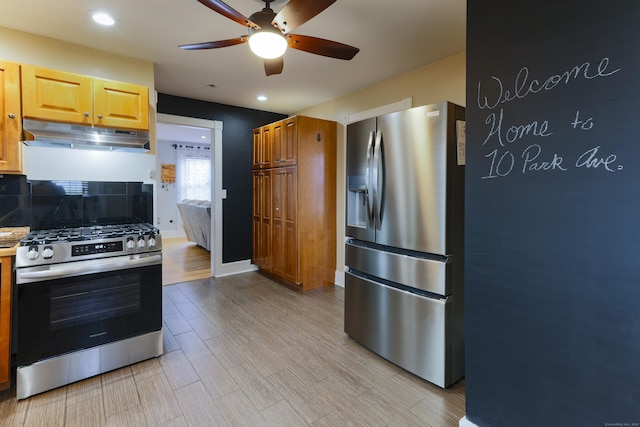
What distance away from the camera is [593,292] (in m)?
1.15

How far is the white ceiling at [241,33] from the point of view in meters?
2.07

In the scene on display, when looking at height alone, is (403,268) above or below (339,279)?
above

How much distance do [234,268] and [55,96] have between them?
298cm

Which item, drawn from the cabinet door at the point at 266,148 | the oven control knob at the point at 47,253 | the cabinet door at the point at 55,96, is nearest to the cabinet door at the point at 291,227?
the cabinet door at the point at 266,148

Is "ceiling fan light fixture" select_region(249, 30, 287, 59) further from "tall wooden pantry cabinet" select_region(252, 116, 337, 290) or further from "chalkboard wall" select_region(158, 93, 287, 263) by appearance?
"chalkboard wall" select_region(158, 93, 287, 263)

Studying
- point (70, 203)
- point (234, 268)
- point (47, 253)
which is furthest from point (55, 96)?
point (234, 268)

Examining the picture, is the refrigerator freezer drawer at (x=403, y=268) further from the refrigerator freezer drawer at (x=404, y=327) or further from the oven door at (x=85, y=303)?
the oven door at (x=85, y=303)

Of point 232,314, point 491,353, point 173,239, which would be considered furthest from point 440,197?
point 173,239

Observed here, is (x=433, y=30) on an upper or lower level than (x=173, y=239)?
upper

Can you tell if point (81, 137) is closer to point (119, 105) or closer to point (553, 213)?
point (119, 105)

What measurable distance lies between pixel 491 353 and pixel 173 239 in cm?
776

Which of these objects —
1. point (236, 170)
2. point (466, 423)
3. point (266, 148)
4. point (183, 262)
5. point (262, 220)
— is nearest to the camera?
point (466, 423)

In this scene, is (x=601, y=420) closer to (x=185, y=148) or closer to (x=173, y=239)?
(x=173, y=239)

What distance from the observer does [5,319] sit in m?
1.91
